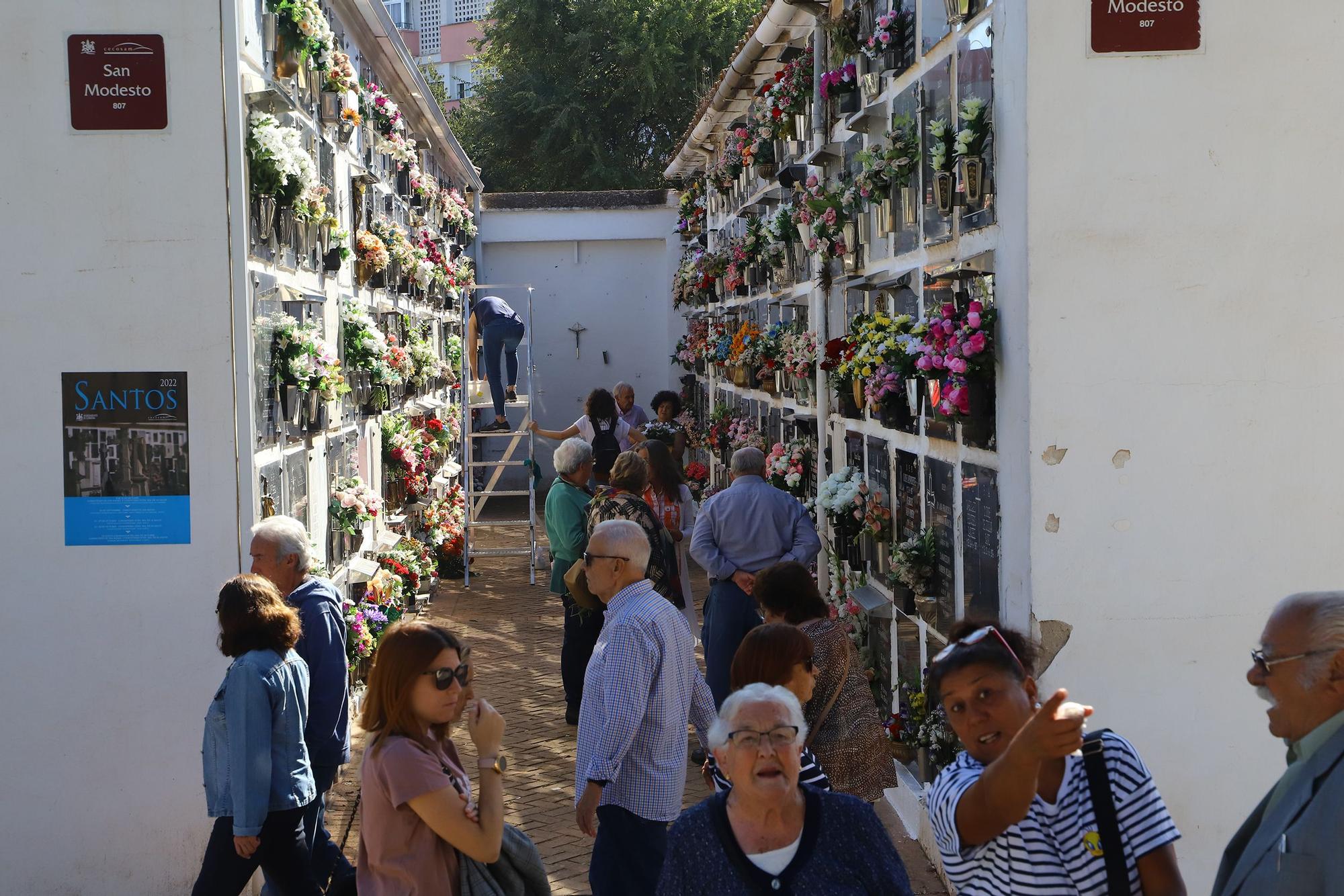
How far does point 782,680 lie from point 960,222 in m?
2.64

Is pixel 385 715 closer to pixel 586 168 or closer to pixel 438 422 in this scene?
pixel 438 422

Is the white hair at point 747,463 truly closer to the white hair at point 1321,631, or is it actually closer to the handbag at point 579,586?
the handbag at point 579,586

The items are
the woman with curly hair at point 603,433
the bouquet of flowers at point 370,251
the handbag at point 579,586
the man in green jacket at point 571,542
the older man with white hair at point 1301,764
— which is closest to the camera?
the older man with white hair at point 1301,764

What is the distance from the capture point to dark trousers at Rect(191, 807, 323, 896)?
4.55 m

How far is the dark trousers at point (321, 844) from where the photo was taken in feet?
15.9

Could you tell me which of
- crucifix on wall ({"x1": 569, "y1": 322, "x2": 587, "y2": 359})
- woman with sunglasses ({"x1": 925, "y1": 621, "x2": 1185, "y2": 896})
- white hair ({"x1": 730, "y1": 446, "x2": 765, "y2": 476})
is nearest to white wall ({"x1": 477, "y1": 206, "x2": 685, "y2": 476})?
crucifix on wall ({"x1": 569, "y1": 322, "x2": 587, "y2": 359})

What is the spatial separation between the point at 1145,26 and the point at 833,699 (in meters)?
2.67

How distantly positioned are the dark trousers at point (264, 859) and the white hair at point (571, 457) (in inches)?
162

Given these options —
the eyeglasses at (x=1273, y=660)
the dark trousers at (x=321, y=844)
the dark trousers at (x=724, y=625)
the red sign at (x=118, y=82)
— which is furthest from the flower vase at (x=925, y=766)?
the red sign at (x=118, y=82)

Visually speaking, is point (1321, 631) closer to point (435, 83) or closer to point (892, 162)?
point (892, 162)

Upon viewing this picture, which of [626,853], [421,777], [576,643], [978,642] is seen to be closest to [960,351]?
[626,853]

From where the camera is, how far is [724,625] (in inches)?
285

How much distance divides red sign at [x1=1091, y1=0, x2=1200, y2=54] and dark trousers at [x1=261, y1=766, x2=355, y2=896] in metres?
3.92

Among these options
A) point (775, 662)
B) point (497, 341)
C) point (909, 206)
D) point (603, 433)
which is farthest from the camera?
point (497, 341)
